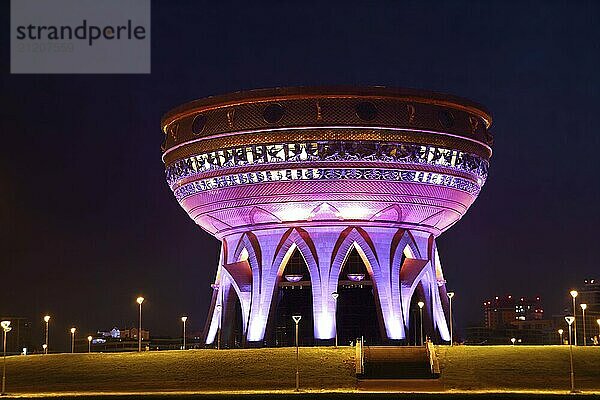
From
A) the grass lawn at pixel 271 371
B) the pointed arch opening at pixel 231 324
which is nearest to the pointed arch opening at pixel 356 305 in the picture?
the pointed arch opening at pixel 231 324

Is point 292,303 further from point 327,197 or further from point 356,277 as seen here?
point 327,197

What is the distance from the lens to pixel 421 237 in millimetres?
67250

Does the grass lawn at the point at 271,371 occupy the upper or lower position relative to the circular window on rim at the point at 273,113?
lower

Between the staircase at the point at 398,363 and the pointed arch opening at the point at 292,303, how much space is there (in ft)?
50.9

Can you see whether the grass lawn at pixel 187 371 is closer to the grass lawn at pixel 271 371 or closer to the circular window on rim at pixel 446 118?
the grass lawn at pixel 271 371

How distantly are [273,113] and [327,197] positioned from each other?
5504mm

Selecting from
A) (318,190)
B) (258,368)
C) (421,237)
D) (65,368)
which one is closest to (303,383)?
(258,368)

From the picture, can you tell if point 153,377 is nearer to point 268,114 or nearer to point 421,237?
point 268,114

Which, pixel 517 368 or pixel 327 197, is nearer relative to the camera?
pixel 517 368

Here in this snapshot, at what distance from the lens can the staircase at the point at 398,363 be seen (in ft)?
153

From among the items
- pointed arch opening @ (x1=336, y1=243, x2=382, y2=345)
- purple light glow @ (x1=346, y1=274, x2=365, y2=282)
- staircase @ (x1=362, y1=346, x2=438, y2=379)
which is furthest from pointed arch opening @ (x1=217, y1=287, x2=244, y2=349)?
staircase @ (x1=362, y1=346, x2=438, y2=379)

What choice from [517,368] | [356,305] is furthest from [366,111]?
[517,368]

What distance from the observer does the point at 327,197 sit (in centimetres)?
6228

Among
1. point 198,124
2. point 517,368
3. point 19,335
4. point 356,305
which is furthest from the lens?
point 19,335
